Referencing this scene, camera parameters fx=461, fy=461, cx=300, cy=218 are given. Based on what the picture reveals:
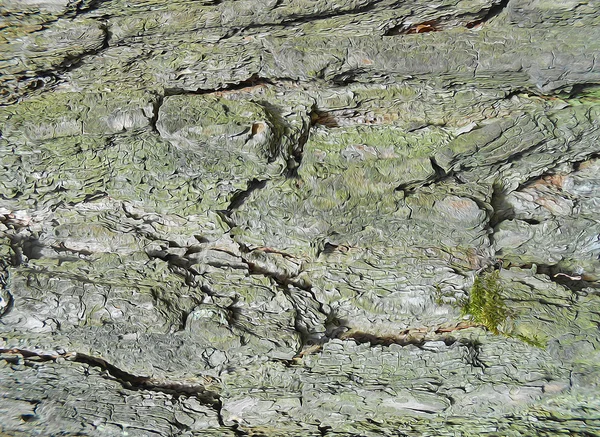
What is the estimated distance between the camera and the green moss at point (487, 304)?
4.07 metres

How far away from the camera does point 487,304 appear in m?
4.14

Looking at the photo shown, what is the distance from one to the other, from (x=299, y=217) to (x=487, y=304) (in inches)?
73.4

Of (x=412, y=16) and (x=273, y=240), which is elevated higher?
(x=412, y=16)

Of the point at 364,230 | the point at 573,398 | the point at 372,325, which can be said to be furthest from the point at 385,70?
the point at 573,398

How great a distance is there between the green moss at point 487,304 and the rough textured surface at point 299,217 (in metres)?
0.02

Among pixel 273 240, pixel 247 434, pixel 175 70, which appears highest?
pixel 175 70

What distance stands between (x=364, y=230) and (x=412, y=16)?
2.00 metres

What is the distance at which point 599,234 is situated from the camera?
172 inches

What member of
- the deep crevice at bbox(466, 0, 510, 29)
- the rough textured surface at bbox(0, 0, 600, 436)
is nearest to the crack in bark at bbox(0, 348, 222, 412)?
the rough textured surface at bbox(0, 0, 600, 436)

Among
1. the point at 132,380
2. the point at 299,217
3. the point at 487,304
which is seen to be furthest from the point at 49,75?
the point at 487,304

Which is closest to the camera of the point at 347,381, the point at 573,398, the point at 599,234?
the point at 573,398

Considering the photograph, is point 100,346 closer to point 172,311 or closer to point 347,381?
point 172,311

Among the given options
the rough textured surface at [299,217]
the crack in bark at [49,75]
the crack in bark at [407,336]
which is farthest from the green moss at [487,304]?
the crack in bark at [49,75]

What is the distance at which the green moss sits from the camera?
13.3ft
